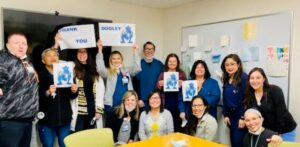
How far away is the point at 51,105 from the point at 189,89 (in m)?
1.61

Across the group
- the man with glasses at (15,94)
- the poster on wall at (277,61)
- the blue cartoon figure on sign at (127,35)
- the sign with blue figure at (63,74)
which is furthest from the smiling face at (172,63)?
the man with glasses at (15,94)

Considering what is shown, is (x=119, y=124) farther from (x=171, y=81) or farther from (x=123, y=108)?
(x=171, y=81)

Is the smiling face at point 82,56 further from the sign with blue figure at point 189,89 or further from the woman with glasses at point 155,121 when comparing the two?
the sign with blue figure at point 189,89

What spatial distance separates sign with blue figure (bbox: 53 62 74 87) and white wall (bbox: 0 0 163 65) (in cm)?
74

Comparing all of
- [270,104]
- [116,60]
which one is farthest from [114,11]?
[270,104]

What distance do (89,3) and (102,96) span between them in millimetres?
1317

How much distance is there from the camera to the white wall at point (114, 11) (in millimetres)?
3222

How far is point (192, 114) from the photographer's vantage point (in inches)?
118

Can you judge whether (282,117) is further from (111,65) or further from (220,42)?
(111,65)

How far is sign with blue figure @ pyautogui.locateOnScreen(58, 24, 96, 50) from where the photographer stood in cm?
320

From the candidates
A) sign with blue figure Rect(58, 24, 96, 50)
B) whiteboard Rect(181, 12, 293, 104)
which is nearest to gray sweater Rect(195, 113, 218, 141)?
whiteboard Rect(181, 12, 293, 104)

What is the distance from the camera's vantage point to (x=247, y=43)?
342 cm

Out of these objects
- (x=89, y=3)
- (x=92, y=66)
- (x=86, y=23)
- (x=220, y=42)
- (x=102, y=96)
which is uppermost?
(x=89, y=3)

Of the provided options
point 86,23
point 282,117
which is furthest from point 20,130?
point 282,117
